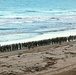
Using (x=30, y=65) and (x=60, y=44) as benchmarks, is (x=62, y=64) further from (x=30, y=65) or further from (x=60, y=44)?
(x=60, y=44)

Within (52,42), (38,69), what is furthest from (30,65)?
(52,42)

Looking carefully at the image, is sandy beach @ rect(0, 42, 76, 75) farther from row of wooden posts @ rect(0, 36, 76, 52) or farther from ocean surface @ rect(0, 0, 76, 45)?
ocean surface @ rect(0, 0, 76, 45)

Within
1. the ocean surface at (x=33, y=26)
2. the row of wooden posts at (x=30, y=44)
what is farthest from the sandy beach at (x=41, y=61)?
the ocean surface at (x=33, y=26)

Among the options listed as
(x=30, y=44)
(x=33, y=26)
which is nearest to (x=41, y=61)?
(x=30, y=44)

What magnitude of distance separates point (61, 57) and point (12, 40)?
1022 cm

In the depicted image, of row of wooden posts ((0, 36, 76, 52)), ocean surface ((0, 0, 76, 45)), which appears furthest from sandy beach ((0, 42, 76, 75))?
ocean surface ((0, 0, 76, 45))

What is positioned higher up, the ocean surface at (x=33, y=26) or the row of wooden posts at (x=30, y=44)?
the ocean surface at (x=33, y=26)

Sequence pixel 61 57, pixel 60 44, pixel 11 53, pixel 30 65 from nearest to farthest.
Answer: pixel 30 65 → pixel 61 57 → pixel 11 53 → pixel 60 44

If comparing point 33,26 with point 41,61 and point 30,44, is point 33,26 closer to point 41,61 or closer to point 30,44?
point 30,44

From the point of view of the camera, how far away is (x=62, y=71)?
1938cm

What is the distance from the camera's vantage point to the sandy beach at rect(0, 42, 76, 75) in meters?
19.6

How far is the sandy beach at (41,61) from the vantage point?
19578mm

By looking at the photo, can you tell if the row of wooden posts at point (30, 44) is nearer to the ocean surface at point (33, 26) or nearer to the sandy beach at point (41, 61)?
the sandy beach at point (41, 61)

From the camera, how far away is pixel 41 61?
22422 millimetres
